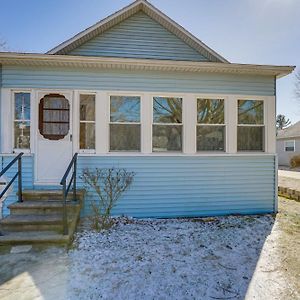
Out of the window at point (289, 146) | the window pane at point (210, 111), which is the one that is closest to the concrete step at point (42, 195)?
the window pane at point (210, 111)

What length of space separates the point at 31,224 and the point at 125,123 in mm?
3001

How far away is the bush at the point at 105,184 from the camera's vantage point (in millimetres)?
5438

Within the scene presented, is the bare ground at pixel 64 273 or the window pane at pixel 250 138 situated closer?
the bare ground at pixel 64 273

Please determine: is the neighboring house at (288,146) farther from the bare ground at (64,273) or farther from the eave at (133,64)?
the bare ground at (64,273)

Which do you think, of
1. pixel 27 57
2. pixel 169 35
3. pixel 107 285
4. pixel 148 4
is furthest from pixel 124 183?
pixel 148 4

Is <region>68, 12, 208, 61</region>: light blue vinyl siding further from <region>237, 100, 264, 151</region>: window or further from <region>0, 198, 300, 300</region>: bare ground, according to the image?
<region>0, 198, 300, 300</region>: bare ground

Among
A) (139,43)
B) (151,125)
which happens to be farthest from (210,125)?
(139,43)

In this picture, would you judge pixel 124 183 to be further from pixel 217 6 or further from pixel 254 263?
pixel 217 6

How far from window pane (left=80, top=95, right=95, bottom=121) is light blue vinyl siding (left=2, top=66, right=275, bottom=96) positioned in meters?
0.24

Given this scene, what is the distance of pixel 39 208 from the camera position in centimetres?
481

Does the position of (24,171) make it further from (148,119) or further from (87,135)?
(148,119)

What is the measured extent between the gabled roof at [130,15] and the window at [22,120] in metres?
1.77

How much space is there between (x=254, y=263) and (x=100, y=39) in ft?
22.1

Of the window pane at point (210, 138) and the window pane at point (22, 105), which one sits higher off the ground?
the window pane at point (22, 105)
